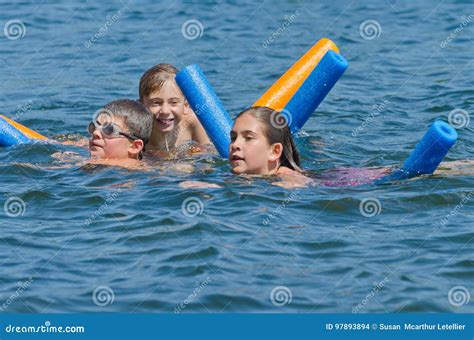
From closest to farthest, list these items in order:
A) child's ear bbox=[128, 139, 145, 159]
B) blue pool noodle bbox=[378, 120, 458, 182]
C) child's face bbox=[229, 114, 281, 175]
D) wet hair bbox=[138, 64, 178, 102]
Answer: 1. blue pool noodle bbox=[378, 120, 458, 182]
2. child's face bbox=[229, 114, 281, 175]
3. child's ear bbox=[128, 139, 145, 159]
4. wet hair bbox=[138, 64, 178, 102]

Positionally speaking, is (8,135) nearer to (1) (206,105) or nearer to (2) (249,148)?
(1) (206,105)

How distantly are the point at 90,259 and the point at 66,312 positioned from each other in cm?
94

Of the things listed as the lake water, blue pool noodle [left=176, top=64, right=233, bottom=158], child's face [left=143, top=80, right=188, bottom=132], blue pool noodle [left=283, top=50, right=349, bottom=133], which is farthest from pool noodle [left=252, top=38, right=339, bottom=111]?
child's face [left=143, top=80, right=188, bottom=132]

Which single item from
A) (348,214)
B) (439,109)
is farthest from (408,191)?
(439,109)

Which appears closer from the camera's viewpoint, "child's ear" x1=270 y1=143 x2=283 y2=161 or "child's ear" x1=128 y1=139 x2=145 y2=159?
"child's ear" x1=270 y1=143 x2=283 y2=161

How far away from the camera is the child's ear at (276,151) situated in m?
8.88

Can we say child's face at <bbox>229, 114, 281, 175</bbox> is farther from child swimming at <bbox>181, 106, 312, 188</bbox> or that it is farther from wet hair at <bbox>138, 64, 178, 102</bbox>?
wet hair at <bbox>138, 64, 178, 102</bbox>

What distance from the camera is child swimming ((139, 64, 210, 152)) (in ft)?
33.5

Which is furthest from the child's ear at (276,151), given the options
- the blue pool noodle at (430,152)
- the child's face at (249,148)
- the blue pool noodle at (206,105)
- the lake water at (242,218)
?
the blue pool noodle at (430,152)

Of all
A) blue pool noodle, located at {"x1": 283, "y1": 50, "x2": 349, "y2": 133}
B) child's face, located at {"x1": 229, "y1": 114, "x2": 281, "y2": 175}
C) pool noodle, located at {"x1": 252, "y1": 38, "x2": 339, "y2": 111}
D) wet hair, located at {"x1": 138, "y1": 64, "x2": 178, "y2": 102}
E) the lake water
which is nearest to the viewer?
the lake water

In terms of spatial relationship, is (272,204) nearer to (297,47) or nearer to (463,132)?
(463,132)

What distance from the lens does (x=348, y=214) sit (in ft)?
26.6

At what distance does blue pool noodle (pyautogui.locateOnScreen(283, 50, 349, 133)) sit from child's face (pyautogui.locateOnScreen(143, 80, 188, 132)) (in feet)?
3.66

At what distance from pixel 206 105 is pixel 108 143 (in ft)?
3.14
